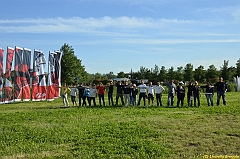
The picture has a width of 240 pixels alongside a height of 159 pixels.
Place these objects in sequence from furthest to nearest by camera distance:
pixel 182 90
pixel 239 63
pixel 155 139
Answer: pixel 239 63 < pixel 182 90 < pixel 155 139

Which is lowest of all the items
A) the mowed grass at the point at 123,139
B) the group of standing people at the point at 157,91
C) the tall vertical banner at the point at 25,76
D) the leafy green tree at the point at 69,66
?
the mowed grass at the point at 123,139

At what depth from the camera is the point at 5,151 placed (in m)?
7.99

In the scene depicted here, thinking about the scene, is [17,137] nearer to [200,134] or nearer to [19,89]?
[200,134]

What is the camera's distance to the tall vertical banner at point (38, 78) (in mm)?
26344

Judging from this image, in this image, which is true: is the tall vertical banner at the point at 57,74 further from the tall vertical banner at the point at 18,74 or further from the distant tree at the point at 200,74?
the distant tree at the point at 200,74

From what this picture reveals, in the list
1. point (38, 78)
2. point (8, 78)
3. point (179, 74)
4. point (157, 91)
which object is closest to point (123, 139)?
point (157, 91)

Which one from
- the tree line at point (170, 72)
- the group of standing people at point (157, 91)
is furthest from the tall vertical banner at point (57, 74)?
the tree line at point (170, 72)

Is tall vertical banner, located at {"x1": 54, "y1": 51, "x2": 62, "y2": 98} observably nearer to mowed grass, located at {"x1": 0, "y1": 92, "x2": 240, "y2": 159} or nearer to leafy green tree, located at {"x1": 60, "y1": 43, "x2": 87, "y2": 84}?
mowed grass, located at {"x1": 0, "y1": 92, "x2": 240, "y2": 159}

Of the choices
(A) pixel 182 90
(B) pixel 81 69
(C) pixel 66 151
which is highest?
(B) pixel 81 69

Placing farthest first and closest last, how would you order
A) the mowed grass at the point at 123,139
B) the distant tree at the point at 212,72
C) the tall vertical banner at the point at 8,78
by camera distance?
1. the distant tree at the point at 212,72
2. the tall vertical banner at the point at 8,78
3. the mowed grass at the point at 123,139

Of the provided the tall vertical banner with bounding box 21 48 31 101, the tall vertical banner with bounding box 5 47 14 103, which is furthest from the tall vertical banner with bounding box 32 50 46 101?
the tall vertical banner with bounding box 5 47 14 103

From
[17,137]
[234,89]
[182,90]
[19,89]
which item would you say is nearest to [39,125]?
[17,137]

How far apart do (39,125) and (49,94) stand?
15711mm

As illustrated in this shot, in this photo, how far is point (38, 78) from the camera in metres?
26.7
